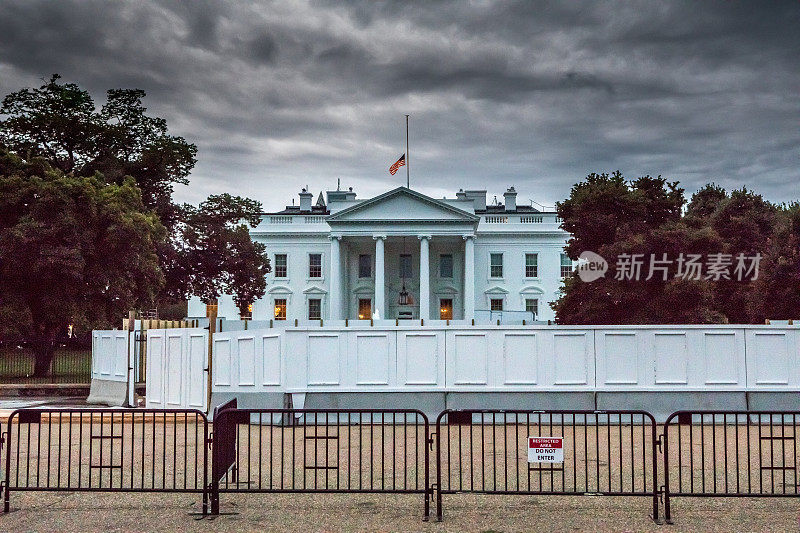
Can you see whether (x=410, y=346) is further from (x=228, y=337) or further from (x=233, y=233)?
(x=233, y=233)

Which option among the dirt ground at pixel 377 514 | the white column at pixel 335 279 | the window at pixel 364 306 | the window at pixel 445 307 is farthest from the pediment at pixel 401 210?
the dirt ground at pixel 377 514

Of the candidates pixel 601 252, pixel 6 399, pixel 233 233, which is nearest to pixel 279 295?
pixel 233 233

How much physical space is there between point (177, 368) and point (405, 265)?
5052 cm

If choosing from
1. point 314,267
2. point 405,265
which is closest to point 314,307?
point 314,267

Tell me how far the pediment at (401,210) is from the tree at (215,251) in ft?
43.8

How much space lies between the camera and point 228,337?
1462 centimetres

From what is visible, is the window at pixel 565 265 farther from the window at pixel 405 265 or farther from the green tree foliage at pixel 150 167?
the green tree foliage at pixel 150 167

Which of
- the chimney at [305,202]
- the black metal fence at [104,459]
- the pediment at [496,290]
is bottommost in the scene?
the black metal fence at [104,459]

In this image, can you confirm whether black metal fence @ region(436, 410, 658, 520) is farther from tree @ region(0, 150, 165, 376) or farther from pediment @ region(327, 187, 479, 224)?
pediment @ region(327, 187, 479, 224)

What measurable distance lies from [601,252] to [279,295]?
124 feet

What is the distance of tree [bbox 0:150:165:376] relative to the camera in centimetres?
2367

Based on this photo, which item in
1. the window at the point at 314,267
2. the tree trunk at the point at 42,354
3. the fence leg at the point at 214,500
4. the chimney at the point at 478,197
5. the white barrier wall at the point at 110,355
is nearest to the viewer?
the fence leg at the point at 214,500

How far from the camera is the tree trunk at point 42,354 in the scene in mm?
22447

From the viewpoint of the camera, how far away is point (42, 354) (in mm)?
22766
